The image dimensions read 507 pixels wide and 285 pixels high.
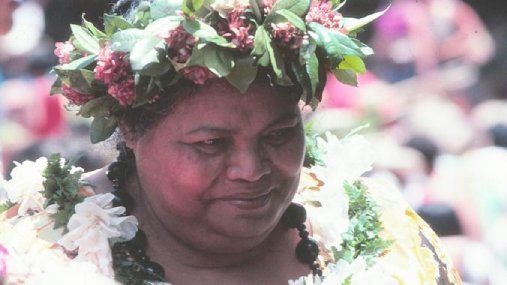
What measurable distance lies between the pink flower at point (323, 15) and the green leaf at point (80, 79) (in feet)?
2.20

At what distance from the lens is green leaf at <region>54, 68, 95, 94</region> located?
9.67 feet

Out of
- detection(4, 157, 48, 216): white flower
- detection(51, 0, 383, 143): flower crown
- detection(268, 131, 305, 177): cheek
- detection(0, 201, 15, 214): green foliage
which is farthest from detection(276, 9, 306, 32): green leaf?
detection(0, 201, 15, 214): green foliage

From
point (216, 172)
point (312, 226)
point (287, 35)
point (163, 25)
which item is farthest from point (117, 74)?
point (312, 226)

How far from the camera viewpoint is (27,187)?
3.18 m

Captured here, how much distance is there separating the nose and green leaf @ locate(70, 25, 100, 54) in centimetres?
53

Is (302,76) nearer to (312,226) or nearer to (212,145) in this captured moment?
(212,145)

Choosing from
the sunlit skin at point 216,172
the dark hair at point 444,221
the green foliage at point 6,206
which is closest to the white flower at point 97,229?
the sunlit skin at point 216,172

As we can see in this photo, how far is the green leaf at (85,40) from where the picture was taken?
9.70 ft

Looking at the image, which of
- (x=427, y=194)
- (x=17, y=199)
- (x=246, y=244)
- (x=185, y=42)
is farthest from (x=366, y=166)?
(x=427, y=194)

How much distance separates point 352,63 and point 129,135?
72 centimetres

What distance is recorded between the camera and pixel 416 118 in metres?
5.45

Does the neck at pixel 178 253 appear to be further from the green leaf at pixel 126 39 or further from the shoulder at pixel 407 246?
the green leaf at pixel 126 39

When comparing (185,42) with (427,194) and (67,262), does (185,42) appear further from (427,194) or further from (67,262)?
(427,194)

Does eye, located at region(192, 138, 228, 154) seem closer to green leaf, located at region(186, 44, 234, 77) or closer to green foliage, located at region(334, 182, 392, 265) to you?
green leaf, located at region(186, 44, 234, 77)
